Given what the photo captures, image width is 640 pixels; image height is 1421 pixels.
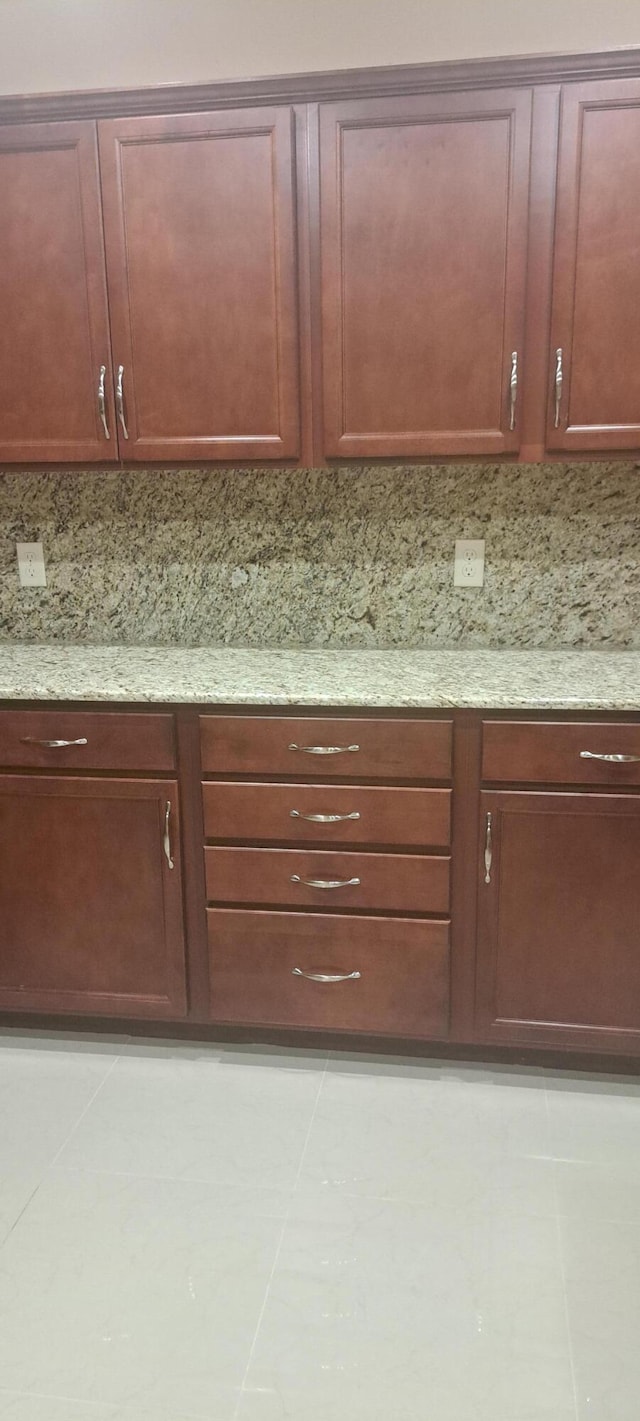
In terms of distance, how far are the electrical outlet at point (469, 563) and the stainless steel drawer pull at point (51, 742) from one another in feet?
3.38

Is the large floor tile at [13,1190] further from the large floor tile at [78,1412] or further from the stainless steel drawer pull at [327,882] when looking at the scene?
the stainless steel drawer pull at [327,882]

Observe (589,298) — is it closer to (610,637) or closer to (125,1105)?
(610,637)

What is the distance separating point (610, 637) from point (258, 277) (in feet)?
4.00

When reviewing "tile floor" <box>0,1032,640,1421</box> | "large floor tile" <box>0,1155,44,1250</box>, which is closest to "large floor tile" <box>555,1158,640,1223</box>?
"tile floor" <box>0,1032,640,1421</box>

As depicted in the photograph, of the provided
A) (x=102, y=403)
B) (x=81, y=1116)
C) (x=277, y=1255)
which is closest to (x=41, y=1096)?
(x=81, y=1116)

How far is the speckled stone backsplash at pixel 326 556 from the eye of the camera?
2492mm

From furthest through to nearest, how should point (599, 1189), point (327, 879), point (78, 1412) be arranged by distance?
1. point (327, 879)
2. point (599, 1189)
3. point (78, 1412)

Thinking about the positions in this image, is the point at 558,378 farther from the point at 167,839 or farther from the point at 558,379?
the point at 167,839

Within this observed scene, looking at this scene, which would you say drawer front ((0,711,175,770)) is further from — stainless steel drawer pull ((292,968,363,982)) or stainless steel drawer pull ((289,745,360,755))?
stainless steel drawer pull ((292,968,363,982))

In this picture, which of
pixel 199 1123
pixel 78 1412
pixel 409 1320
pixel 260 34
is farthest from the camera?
pixel 260 34

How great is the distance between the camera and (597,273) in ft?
6.82

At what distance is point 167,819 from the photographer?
223 cm

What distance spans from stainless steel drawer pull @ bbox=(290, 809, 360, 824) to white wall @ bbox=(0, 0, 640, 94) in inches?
67.6

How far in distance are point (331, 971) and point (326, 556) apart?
1.06 m
